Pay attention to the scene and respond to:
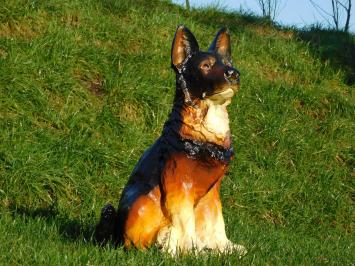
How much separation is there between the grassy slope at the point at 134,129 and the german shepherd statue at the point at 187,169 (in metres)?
0.14

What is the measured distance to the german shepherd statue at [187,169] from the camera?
12.5ft

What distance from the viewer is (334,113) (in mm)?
9562

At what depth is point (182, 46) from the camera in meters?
4.03

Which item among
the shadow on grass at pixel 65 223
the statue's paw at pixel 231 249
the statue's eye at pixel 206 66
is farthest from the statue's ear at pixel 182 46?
the shadow on grass at pixel 65 223

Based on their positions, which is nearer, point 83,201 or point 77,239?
point 77,239

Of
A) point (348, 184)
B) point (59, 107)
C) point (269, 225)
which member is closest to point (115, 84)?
point (59, 107)

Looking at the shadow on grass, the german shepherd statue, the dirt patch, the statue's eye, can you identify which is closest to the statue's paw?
the german shepherd statue

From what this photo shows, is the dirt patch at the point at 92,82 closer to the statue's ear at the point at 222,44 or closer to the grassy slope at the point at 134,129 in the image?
the grassy slope at the point at 134,129

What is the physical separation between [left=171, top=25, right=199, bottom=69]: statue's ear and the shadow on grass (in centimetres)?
117

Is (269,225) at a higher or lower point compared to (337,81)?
lower

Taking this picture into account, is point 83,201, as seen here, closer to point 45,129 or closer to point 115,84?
point 45,129

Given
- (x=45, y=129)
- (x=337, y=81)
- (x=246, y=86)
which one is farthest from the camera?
(x=337, y=81)

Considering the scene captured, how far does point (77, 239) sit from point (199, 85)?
125cm

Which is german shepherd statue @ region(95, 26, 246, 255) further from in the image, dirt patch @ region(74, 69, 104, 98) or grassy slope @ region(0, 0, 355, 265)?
dirt patch @ region(74, 69, 104, 98)
